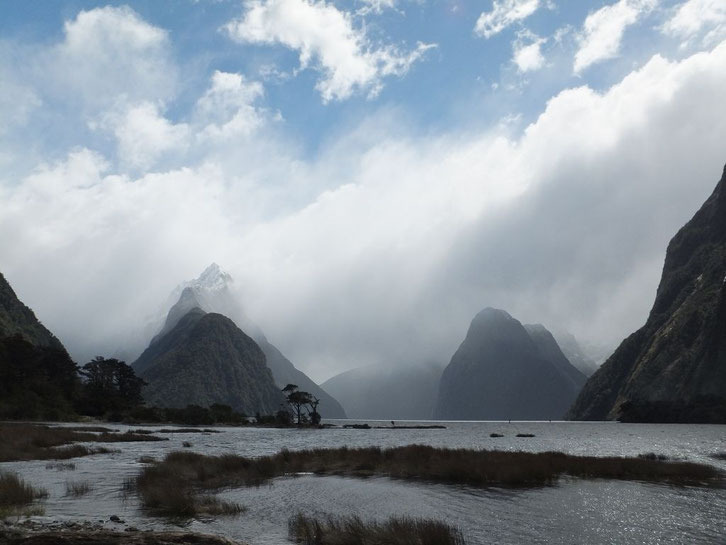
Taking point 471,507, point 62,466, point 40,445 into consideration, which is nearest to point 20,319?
point 40,445

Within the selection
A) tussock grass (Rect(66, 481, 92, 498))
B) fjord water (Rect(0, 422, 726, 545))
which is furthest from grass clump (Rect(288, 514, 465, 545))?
tussock grass (Rect(66, 481, 92, 498))

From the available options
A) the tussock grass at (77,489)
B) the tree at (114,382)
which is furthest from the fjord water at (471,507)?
the tree at (114,382)

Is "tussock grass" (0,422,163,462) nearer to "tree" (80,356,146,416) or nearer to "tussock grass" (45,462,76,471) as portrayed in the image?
"tussock grass" (45,462,76,471)

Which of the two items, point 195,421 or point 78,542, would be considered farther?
point 195,421

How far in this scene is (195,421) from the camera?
162875 millimetres

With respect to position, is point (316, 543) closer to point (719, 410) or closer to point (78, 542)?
point (78, 542)

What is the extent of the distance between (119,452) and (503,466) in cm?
3750

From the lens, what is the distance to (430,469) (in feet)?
124

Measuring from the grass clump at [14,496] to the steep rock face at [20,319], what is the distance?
529 ft

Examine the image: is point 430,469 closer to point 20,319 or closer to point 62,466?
point 62,466

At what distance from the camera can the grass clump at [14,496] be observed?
838 inches

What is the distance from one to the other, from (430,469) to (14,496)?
25.3 meters

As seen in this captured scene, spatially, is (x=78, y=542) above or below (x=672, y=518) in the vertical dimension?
above

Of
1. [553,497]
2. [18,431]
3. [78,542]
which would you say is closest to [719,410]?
[553,497]
